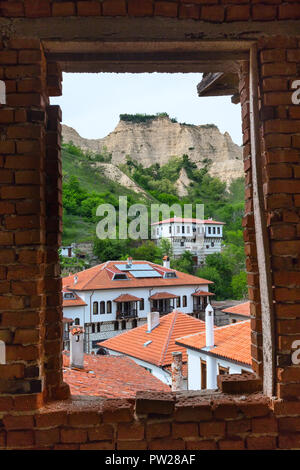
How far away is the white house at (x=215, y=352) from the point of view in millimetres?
8281

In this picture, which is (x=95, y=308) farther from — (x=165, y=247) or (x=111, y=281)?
(x=165, y=247)

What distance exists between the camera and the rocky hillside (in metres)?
95.5

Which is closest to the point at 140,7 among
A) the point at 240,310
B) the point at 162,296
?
the point at 240,310

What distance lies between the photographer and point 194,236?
4303 centimetres

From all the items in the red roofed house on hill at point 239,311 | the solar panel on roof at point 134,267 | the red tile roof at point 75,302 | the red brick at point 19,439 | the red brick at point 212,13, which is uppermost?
the red brick at point 212,13

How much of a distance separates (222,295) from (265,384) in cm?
3344

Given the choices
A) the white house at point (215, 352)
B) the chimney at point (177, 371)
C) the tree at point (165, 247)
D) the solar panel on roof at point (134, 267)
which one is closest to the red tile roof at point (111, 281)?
the solar panel on roof at point (134, 267)

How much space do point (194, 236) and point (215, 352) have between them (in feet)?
114

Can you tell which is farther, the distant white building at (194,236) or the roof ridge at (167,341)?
the distant white building at (194,236)

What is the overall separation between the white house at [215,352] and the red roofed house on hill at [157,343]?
1.33 meters

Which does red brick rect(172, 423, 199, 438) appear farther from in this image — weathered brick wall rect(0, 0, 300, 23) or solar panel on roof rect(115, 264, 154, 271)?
solar panel on roof rect(115, 264, 154, 271)

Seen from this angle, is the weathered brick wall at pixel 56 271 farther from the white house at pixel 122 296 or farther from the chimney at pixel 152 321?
the white house at pixel 122 296

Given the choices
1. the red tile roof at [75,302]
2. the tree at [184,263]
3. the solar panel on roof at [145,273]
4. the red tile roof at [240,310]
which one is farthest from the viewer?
the tree at [184,263]
